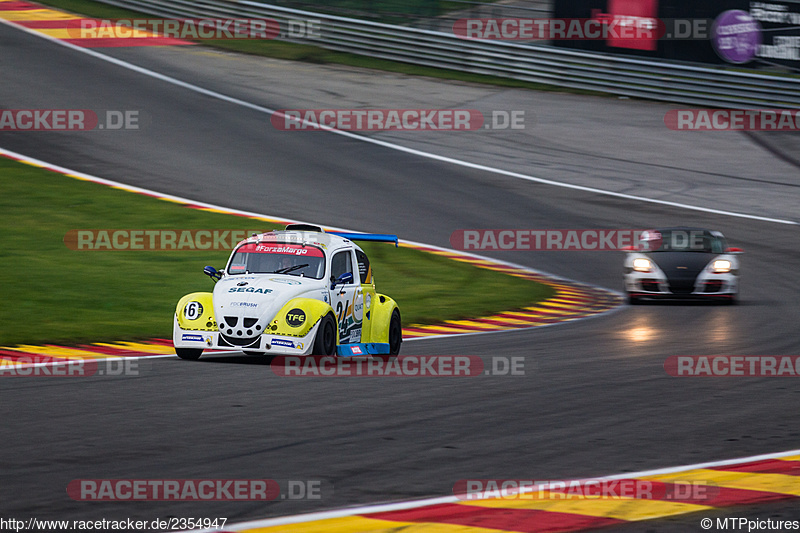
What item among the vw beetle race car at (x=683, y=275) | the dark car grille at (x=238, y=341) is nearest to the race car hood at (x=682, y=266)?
the vw beetle race car at (x=683, y=275)

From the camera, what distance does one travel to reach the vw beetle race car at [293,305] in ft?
36.1

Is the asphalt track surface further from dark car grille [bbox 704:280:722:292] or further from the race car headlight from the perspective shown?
the race car headlight

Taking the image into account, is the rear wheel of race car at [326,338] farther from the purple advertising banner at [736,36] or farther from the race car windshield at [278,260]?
the purple advertising banner at [736,36]

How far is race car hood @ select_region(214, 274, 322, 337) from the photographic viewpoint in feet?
36.2

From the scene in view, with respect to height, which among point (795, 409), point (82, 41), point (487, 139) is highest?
point (82, 41)

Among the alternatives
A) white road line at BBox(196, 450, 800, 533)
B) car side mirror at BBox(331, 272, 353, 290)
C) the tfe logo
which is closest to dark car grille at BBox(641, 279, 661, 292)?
car side mirror at BBox(331, 272, 353, 290)

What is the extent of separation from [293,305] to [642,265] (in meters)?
7.89

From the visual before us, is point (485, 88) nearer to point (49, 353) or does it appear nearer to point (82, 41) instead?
point (82, 41)

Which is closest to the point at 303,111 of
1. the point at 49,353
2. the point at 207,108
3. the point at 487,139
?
the point at 207,108

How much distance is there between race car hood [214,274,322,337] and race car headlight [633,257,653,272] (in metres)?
7.25

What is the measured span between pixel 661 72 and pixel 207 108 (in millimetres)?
12555

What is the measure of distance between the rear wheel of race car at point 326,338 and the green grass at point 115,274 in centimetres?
272

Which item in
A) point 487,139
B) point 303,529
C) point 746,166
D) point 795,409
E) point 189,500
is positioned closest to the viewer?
point 303,529

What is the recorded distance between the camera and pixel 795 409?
9445mm
